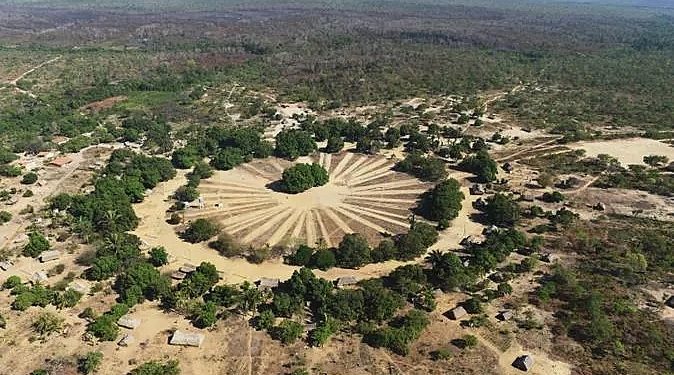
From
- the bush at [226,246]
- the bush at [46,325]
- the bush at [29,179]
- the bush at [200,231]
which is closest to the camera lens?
the bush at [46,325]

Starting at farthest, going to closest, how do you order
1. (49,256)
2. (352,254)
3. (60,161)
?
(60,161) → (49,256) → (352,254)

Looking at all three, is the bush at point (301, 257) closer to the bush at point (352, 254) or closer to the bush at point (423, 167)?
the bush at point (352, 254)

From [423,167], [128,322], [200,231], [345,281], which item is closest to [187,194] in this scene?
[200,231]

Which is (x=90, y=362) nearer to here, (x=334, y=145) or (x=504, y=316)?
(x=504, y=316)

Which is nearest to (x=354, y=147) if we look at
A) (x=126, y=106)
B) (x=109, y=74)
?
(x=126, y=106)

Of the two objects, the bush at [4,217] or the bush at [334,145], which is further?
the bush at [334,145]

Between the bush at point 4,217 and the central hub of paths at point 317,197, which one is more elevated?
the bush at point 4,217

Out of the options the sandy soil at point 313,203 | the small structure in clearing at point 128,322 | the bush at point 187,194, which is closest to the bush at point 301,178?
the sandy soil at point 313,203
